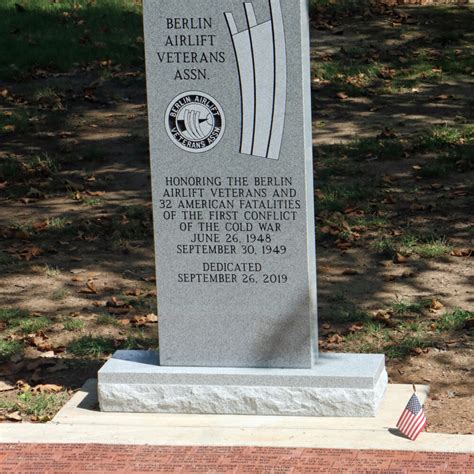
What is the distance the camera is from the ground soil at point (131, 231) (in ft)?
25.2

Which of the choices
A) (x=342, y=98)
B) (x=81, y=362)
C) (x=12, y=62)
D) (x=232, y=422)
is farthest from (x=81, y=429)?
(x=12, y=62)

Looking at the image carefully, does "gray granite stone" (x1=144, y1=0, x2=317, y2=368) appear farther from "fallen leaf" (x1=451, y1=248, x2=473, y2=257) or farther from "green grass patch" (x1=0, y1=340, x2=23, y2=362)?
"fallen leaf" (x1=451, y1=248, x2=473, y2=257)

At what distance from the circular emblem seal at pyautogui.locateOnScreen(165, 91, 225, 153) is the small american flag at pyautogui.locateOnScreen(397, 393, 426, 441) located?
5.64ft

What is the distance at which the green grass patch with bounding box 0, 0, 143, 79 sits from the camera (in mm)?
14875

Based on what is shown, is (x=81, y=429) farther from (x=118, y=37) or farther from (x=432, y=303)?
(x=118, y=37)

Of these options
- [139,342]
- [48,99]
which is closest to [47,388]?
[139,342]

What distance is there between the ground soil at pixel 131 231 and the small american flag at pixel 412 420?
37 cm

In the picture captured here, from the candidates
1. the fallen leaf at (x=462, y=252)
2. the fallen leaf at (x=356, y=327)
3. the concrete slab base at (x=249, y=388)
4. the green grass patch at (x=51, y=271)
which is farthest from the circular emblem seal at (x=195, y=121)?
the fallen leaf at (x=462, y=252)

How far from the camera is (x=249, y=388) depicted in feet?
21.5

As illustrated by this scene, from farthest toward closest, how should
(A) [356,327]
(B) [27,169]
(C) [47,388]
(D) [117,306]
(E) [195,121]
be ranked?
(B) [27,169] → (D) [117,306] → (A) [356,327] → (C) [47,388] → (E) [195,121]

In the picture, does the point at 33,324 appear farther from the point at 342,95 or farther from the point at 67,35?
the point at 67,35

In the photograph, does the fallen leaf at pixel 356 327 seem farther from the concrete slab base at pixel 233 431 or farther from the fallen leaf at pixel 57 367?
the fallen leaf at pixel 57 367

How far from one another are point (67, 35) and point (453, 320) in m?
8.84

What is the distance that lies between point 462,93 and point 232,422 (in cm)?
808
